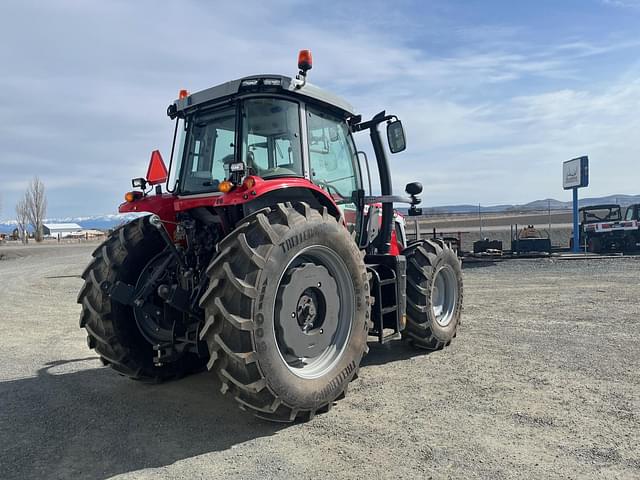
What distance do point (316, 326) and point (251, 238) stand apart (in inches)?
40.8

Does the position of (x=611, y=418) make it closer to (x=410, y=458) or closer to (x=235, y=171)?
(x=410, y=458)

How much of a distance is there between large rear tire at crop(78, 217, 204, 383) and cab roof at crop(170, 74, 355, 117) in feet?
4.00

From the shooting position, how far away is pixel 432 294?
19.9 ft

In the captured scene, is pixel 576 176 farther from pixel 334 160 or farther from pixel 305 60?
pixel 305 60

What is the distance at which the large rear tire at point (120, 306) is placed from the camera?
4.55m

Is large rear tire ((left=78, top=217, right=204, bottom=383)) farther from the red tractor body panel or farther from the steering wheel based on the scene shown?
the steering wheel

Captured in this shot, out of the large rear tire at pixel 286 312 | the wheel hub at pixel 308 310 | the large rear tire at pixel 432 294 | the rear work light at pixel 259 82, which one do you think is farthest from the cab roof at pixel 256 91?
the large rear tire at pixel 432 294

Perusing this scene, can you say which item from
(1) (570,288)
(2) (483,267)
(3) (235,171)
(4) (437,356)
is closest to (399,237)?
(4) (437,356)

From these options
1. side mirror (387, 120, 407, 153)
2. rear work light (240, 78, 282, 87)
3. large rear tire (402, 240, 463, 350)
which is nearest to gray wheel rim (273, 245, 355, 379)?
rear work light (240, 78, 282, 87)

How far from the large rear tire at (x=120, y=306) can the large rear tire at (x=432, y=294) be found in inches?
109

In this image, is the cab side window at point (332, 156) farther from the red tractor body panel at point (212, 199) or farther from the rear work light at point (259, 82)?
the rear work light at point (259, 82)

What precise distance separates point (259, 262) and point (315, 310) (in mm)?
872

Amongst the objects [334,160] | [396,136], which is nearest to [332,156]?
[334,160]

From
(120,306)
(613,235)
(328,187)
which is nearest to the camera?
(120,306)
